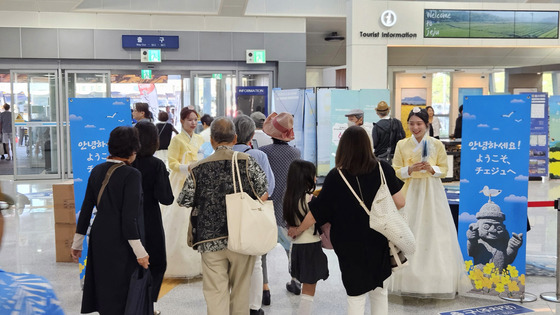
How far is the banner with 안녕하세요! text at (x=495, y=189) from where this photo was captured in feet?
16.0

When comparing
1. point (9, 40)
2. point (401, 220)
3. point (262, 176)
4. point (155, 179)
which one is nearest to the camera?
point (401, 220)

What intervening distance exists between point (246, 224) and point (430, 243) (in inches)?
75.7

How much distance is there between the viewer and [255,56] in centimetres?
1473

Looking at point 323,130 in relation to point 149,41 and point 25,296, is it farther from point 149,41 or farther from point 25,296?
point 25,296

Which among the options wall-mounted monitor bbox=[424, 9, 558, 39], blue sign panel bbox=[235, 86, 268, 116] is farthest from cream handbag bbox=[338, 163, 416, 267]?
wall-mounted monitor bbox=[424, 9, 558, 39]

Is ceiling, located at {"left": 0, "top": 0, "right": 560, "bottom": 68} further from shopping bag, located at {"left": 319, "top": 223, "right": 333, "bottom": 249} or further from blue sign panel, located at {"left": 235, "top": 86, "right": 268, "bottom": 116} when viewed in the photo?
shopping bag, located at {"left": 319, "top": 223, "right": 333, "bottom": 249}

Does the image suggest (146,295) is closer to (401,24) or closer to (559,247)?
(559,247)

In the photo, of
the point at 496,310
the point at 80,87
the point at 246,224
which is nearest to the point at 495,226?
the point at 496,310

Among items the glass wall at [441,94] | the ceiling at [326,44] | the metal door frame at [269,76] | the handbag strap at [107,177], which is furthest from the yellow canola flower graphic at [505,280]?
the glass wall at [441,94]

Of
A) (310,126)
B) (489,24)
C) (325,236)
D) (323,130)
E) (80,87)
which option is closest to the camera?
(325,236)

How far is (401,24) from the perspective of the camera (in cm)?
1584

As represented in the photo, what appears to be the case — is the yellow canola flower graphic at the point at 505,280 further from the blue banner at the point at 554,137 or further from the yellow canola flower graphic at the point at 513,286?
the blue banner at the point at 554,137

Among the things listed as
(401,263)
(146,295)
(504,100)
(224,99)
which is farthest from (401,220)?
(224,99)

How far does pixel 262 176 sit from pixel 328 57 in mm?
16272
